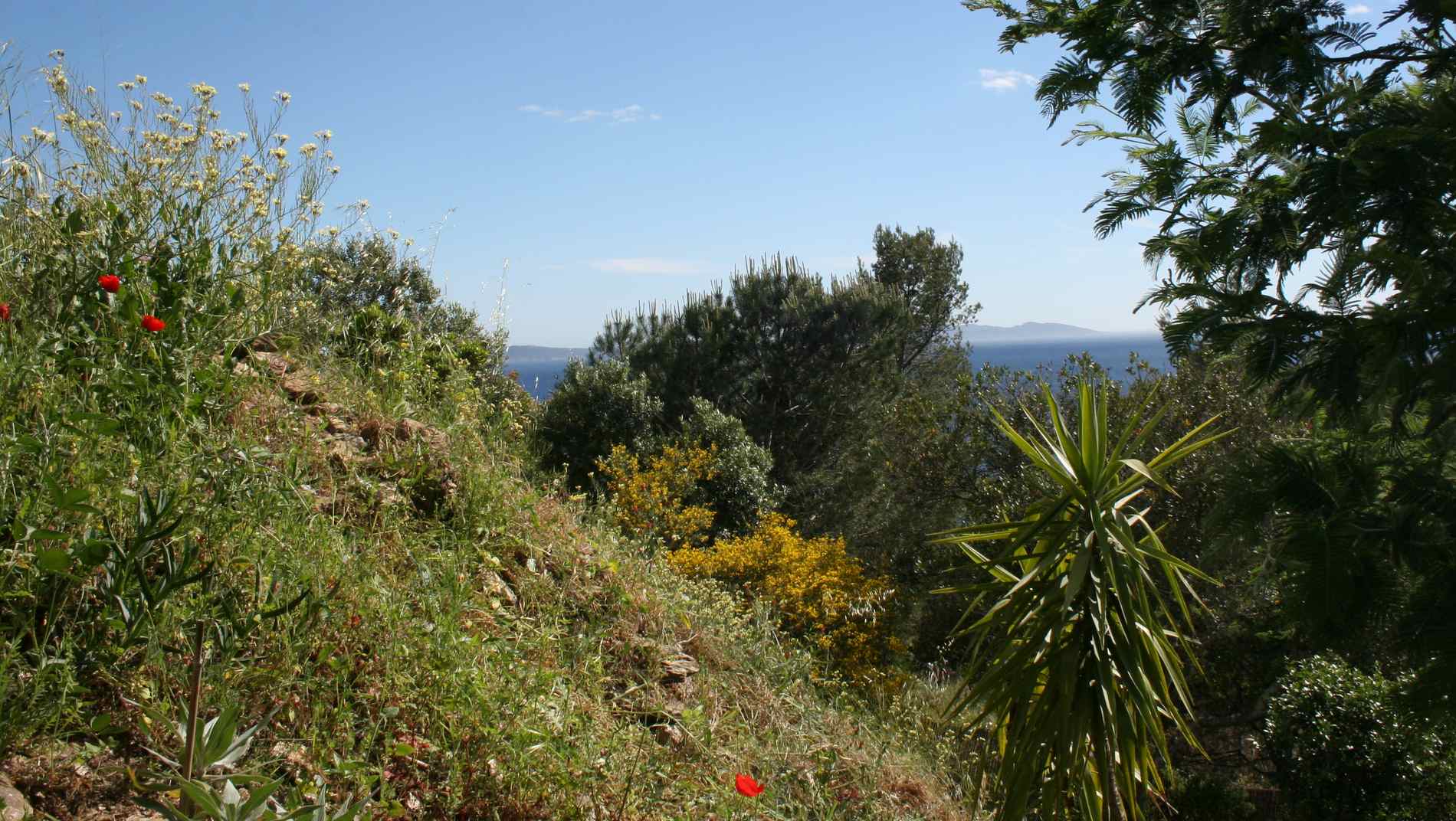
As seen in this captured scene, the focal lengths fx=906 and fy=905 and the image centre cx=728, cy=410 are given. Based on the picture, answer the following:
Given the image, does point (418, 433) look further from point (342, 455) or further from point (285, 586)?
point (285, 586)

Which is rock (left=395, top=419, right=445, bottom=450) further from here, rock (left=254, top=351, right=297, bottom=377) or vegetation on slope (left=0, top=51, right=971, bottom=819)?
rock (left=254, top=351, right=297, bottom=377)

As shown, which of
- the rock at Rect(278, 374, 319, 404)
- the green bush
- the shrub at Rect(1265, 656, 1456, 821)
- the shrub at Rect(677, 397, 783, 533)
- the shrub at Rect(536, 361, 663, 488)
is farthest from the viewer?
the shrub at Rect(536, 361, 663, 488)

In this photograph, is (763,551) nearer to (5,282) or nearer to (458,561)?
(458,561)

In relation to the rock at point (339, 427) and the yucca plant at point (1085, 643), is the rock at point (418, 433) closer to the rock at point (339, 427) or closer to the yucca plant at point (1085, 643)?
the rock at point (339, 427)

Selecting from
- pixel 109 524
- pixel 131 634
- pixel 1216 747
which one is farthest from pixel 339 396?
pixel 1216 747

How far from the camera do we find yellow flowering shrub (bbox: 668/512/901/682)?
9.47 m

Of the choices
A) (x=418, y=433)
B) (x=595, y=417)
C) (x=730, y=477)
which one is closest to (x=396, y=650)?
(x=418, y=433)

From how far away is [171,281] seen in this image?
134 inches

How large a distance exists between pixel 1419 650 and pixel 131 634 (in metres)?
4.90

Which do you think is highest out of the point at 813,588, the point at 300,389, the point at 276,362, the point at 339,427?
the point at 276,362

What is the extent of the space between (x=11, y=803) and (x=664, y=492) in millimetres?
9500

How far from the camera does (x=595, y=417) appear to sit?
614 inches

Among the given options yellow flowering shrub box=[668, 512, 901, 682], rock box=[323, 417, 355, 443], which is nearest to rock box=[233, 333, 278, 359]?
rock box=[323, 417, 355, 443]

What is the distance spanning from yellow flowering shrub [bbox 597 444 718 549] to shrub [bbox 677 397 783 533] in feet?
1.09
